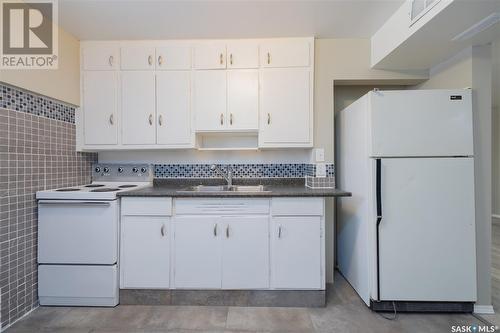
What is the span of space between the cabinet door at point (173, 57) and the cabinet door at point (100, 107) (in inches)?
18.0

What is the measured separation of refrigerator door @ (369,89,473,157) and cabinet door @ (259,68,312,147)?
0.59 metres

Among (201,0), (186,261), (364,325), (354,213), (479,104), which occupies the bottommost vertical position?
(364,325)

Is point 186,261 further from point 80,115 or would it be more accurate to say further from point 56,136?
point 80,115

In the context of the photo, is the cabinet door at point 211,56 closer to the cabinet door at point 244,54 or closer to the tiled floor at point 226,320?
the cabinet door at point 244,54

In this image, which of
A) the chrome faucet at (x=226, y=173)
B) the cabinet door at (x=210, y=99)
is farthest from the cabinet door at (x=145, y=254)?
the cabinet door at (x=210, y=99)

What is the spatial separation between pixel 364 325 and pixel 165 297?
1542 mm

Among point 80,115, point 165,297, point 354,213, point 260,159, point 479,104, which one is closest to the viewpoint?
point 479,104

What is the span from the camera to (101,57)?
2273 mm

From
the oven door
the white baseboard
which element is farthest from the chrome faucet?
the white baseboard

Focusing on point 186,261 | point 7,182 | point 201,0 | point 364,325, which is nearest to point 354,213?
point 364,325

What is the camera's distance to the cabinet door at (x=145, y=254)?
193cm

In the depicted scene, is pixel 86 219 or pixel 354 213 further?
pixel 354 213

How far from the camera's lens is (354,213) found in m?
2.09

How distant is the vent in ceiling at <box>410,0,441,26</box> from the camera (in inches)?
60.9
